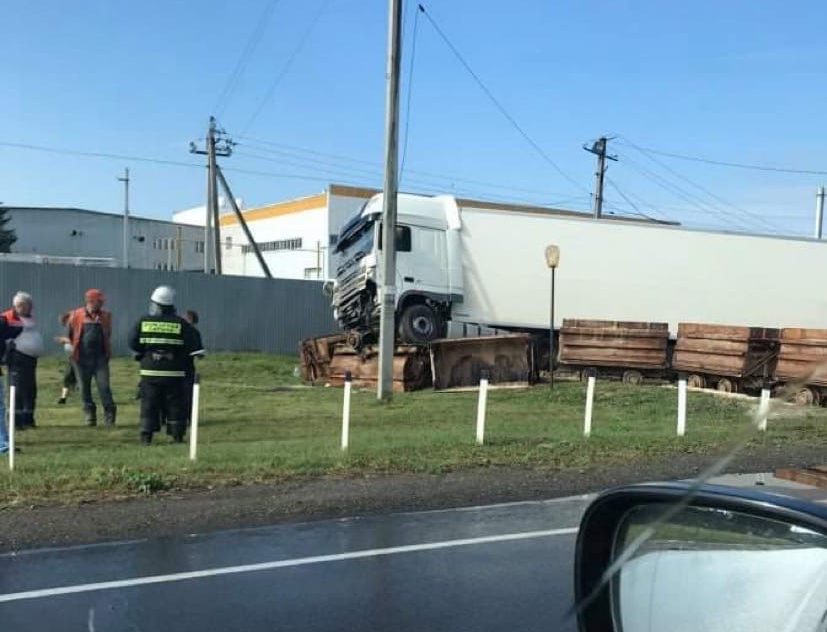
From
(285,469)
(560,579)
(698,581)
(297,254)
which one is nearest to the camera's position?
(698,581)

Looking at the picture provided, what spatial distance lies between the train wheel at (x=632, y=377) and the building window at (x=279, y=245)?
129ft

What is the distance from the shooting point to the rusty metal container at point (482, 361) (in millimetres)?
19156

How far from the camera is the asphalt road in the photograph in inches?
188

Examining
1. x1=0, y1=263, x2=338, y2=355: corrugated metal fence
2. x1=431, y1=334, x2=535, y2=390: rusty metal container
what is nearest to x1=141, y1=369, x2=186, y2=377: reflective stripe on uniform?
x1=431, y1=334, x2=535, y2=390: rusty metal container

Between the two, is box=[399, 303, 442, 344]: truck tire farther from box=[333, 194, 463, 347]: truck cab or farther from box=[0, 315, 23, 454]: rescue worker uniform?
box=[0, 315, 23, 454]: rescue worker uniform

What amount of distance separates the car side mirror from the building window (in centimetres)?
5607

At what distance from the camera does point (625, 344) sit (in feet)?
67.3

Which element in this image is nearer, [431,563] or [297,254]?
[431,563]

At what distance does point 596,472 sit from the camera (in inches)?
371

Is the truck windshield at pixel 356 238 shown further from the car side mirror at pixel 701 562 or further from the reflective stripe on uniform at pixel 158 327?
the car side mirror at pixel 701 562

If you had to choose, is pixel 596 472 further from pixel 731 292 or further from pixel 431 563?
pixel 731 292

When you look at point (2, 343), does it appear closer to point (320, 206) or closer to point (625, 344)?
point (625, 344)

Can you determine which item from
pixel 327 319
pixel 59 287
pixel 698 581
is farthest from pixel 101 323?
pixel 327 319

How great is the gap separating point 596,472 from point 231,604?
5309mm
